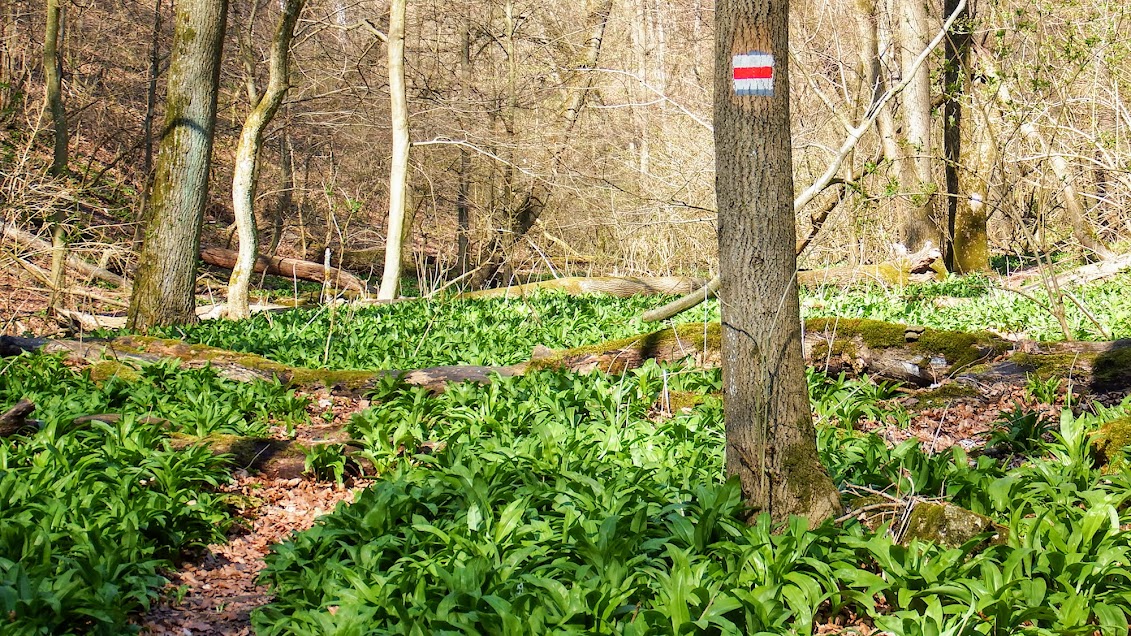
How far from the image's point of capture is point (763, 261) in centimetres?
396

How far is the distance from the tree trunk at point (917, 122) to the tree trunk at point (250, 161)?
390 inches

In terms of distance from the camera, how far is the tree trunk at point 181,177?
1096 centimetres

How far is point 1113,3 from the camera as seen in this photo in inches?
424

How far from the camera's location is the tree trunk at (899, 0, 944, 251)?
590 inches

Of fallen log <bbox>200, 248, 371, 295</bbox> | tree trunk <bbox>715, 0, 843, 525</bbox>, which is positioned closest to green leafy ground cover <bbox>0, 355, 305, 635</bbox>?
tree trunk <bbox>715, 0, 843, 525</bbox>

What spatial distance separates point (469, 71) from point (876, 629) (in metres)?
19.5

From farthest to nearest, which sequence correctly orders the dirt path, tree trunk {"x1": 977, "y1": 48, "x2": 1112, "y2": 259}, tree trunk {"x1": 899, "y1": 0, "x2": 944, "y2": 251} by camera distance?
tree trunk {"x1": 899, "y1": 0, "x2": 944, "y2": 251}
tree trunk {"x1": 977, "y1": 48, "x2": 1112, "y2": 259}
the dirt path

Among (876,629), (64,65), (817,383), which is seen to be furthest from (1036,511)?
(64,65)

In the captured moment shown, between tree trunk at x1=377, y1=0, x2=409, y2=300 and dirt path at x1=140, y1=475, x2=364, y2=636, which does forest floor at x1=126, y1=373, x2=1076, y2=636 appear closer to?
dirt path at x1=140, y1=475, x2=364, y2=636

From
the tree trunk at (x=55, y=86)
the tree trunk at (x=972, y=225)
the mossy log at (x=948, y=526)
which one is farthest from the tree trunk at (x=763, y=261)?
the tree trunk at (x=55, y=86)

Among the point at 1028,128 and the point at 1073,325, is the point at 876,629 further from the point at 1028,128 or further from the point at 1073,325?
the point at 1028,128

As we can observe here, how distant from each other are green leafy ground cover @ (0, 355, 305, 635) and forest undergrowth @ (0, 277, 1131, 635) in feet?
0.05

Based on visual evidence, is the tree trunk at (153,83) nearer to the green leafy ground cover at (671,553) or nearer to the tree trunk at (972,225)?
the tree trunk at (972,225)

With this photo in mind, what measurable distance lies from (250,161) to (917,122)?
36.3ft
